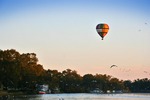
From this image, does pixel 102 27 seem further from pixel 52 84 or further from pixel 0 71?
pixel 52 84

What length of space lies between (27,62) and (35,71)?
13.4 ft

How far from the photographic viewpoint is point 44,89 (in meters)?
123

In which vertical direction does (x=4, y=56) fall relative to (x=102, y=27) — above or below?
above

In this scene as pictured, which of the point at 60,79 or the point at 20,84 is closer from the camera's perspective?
the point at 20,84

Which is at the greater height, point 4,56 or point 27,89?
point 4,56

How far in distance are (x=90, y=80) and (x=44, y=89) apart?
65.7 m

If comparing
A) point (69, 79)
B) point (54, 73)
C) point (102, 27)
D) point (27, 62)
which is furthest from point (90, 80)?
point (102, 27)

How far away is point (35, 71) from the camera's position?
11381cm

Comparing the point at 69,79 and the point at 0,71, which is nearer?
the point at 0,71

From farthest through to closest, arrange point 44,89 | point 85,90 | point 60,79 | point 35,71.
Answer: point 85,90
point 60,79
point 44,89
point 35,71

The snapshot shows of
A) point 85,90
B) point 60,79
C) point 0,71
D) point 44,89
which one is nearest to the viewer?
point 0,71

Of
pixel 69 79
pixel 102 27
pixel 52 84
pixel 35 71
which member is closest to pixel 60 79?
pixel 69 79

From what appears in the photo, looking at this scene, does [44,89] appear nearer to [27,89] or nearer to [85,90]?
[27,89]

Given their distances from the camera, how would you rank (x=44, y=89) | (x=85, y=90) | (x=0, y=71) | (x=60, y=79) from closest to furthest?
(x=0, y=71), (x=44, y=89), (x=60, y=79), (x=85, y=90)
